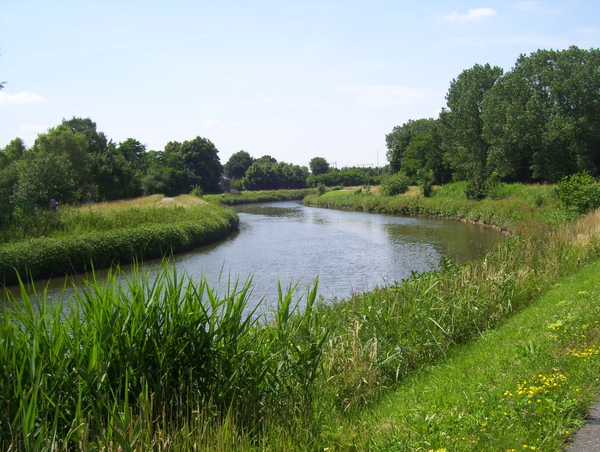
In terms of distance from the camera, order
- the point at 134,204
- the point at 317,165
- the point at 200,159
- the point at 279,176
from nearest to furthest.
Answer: the point at 134,204
the point at 200,159
the point at 279,176
the point at 317,165

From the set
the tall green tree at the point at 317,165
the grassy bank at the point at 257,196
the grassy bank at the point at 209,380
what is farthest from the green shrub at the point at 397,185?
the tall green tree at the point at 317,165

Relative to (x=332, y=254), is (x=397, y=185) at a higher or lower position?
higher

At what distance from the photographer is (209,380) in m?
4.81

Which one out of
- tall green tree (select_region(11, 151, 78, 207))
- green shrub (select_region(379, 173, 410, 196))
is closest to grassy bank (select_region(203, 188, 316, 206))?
green shrub (select_region(379, 173, 410, 196))

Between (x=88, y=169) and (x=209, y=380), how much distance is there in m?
41.1

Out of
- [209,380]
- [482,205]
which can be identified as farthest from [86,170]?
[209,380]

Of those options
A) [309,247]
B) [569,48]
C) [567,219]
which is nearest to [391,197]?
[569,48]

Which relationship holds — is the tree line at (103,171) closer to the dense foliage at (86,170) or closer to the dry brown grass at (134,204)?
the dense foliage at (86,170)

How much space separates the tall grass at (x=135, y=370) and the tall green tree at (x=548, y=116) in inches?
1388

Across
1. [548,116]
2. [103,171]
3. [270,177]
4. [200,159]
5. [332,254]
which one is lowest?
[332,254]

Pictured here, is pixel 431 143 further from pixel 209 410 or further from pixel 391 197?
pixel 209 410

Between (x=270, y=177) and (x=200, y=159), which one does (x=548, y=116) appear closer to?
(x=200, y=159)

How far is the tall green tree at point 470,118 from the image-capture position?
46.5m

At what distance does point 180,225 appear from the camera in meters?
27.7
